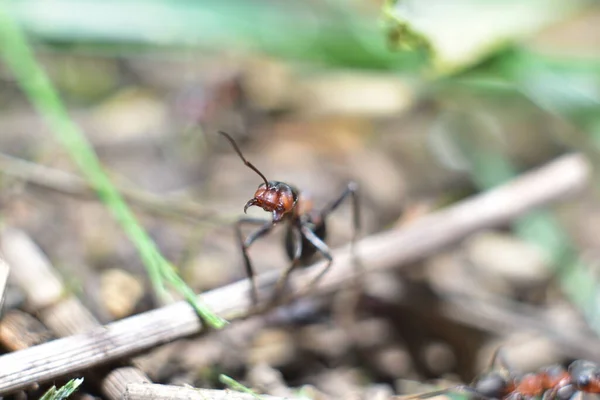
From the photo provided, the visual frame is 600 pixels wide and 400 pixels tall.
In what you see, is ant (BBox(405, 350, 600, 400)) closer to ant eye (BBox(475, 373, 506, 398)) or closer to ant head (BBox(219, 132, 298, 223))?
ant eye (BBox(475, 373, 506, 398))

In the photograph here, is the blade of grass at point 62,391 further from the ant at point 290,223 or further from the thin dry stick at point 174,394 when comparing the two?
the ant at point 290,223

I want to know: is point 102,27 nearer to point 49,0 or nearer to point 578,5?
point 49,0

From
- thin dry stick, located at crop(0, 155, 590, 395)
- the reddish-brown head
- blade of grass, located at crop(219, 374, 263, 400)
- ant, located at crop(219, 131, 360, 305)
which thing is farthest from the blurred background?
the reddish-brown head

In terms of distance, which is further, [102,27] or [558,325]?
[102,27]

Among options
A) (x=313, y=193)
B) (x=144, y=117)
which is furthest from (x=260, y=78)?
(x=313, y=193)

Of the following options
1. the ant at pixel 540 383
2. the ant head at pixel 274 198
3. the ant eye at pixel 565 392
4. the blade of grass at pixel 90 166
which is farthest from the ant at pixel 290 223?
the ant eye at pixel 565 392

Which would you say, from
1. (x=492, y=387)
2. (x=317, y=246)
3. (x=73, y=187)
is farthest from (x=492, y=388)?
(x=73, y=187)
